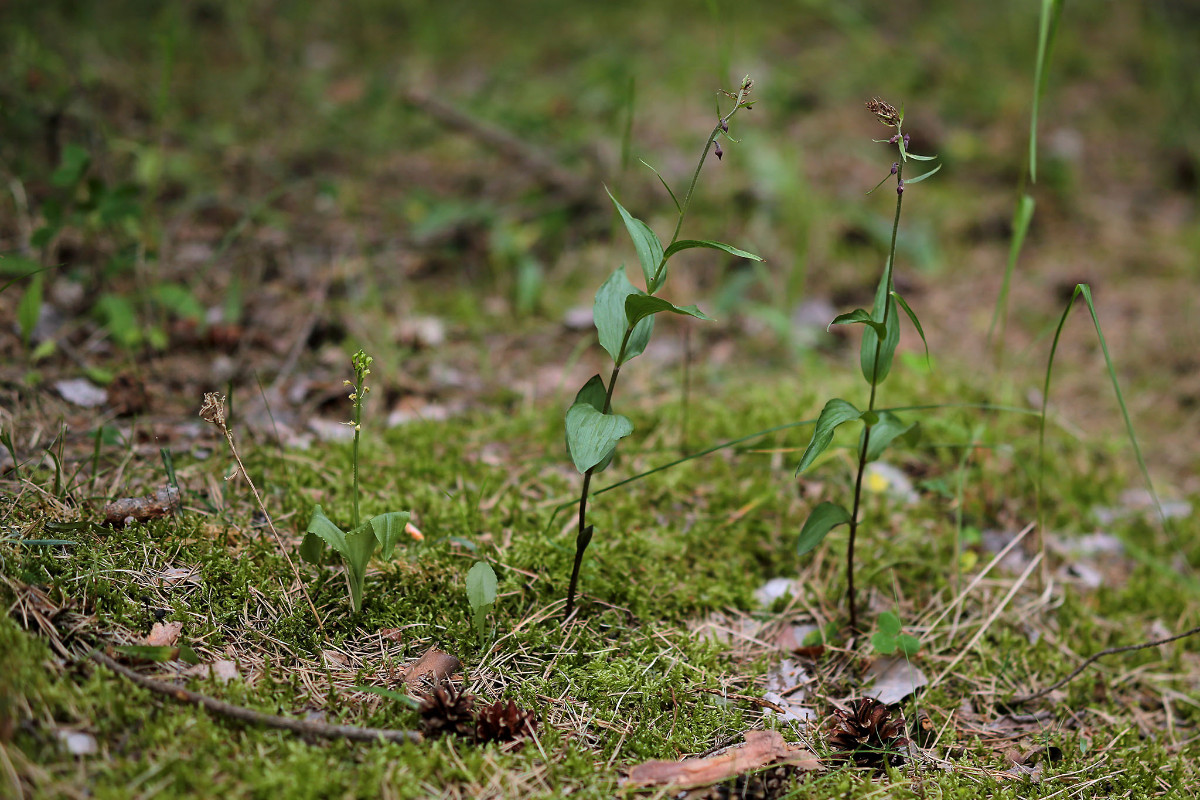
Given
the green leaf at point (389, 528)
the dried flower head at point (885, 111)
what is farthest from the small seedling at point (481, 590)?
the dried flower head at point (885, 111)

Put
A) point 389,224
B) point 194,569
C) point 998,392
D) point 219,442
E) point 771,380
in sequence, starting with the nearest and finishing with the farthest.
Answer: point 194,569
point 219,442
point 998,392
point 771,380
point 389,224

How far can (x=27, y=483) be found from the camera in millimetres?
1880

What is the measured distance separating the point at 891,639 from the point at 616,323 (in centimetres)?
110

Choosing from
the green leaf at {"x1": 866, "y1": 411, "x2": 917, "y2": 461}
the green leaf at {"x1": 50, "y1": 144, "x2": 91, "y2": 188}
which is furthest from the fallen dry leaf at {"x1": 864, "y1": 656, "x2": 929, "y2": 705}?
the green leaf at {"x1": 50, "y1": 144, "x2": 91, "y2": 188}

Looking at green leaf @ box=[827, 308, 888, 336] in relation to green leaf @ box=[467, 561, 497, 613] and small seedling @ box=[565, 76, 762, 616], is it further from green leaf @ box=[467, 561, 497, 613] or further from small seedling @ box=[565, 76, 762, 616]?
green leaf @ box=[467, 561, 497, 613]

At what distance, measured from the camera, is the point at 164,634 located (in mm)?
1683

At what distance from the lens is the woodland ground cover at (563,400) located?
1.71 metres

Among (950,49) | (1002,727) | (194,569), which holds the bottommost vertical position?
(1002,727)

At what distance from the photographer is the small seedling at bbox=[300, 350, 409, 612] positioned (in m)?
1.74

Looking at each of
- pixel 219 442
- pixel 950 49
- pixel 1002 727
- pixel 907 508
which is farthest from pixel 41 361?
pixel 950 49

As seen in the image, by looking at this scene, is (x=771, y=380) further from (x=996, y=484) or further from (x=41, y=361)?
(x=41, y=361)

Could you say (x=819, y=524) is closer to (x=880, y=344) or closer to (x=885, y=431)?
(x=885, y=431)

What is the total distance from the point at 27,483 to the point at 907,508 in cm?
254

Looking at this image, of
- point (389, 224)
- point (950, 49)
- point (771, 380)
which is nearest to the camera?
point (771, 380)
